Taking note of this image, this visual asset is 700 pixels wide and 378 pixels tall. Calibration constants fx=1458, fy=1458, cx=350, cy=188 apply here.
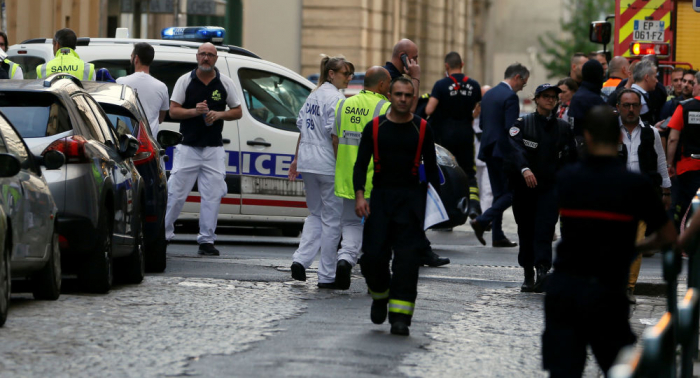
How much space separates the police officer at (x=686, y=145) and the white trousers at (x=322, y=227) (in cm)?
464

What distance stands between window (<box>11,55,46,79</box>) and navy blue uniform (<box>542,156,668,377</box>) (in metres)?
10.6

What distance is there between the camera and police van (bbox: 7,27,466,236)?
14867mm

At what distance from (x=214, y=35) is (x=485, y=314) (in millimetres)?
7534

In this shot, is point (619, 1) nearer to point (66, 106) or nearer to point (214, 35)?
point (214, 35)

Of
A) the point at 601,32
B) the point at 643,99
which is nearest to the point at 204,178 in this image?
the point at 643,99

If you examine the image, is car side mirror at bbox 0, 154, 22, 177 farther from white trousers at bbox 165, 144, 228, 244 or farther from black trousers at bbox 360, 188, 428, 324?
white trousers at bbox 165, 144, 228, 244

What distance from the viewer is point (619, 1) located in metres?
19.7

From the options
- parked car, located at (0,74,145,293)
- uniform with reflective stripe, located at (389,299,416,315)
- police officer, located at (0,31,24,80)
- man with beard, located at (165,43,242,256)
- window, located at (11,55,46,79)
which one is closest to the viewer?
uniform with reflective stripe, located at (389,299,416,315)

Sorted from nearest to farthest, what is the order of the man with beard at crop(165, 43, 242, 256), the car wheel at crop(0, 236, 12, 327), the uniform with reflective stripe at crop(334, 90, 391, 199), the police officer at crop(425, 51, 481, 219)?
the car wheel at crop(0, 236, 12, 327)
the uniform with reflective stripe at crop(334, 90, 391, 199)
the man with beard at crop(165, 43, 242, 256)
the police officer at crop(425, 51, 481, 219)

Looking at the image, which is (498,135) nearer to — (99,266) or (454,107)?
(454,107)

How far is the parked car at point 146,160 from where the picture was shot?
11.8 meters

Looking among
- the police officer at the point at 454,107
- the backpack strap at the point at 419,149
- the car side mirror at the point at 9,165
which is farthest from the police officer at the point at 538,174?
the police officer at the point at 454,107

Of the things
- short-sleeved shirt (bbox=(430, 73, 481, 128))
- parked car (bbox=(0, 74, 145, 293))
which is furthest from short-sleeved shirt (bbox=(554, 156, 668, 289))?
short-sleeved shirt (bbox=(430, 73, 481, 128))

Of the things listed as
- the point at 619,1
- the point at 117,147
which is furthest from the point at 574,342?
the point at 619,1
